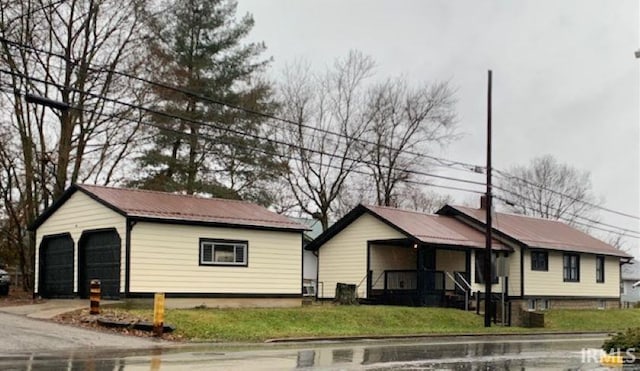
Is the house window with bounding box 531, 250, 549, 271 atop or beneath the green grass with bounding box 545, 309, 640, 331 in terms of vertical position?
atop

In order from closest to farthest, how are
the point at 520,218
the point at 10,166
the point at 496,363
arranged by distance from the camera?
the point at 496,363 → the point at 10,166 → the point at 520,218

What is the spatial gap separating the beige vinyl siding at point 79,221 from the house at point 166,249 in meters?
0.03

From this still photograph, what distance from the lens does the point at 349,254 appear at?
37.3 m

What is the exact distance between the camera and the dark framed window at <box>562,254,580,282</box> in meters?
41.6

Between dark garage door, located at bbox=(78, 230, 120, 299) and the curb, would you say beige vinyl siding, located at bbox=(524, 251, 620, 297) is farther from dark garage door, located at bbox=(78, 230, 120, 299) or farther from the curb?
dark garage door, located at bbox=(78, 230, 120, 299)

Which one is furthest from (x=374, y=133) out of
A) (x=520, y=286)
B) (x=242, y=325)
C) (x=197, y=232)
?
(x=242, y=325)

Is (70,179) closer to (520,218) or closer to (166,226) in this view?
(166,226)

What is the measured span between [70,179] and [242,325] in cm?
1682

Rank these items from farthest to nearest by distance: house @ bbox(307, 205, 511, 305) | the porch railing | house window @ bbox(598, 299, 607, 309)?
1. house window @ bbox(598, 299, 607, 309)
2. the porch railing
3. house @ bbox(307, 205, 511, 305)

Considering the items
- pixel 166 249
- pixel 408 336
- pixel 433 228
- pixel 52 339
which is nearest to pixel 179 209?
pixel 166 249

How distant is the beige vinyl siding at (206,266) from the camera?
25.6 m

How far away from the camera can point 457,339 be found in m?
24.8

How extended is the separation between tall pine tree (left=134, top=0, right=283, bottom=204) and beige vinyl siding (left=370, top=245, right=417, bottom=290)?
847cm

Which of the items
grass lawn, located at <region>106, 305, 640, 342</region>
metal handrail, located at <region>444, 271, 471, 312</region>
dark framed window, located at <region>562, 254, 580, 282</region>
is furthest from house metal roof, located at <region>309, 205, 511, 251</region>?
dark framed window, located at <region>562, 254, 580, 282</region>
